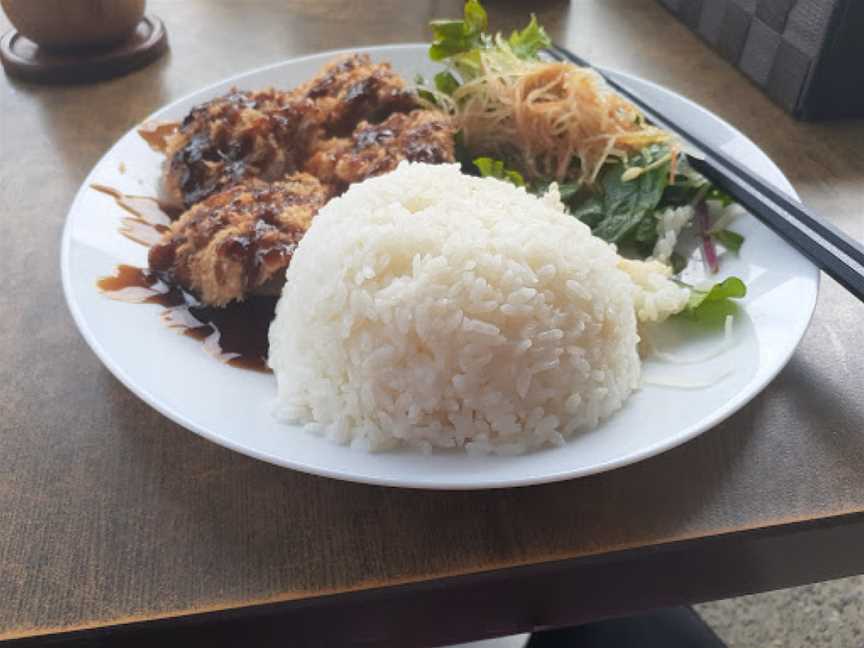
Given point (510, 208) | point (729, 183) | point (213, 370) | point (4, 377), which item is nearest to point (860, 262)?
point (729, 183)

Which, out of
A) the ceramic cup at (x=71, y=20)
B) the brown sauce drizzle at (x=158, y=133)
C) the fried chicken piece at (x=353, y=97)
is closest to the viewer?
the brown sauce drizzle at (x=158, y=133)

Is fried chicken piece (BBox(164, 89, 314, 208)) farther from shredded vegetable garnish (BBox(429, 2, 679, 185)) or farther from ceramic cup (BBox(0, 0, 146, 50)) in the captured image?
ceramic cup (BBox(0, 0, 146, 50))

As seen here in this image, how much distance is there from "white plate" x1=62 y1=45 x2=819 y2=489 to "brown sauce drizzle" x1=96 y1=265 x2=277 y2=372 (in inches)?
1.0

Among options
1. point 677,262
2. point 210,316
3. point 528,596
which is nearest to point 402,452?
point 528,596

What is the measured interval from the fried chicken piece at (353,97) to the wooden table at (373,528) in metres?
0.86

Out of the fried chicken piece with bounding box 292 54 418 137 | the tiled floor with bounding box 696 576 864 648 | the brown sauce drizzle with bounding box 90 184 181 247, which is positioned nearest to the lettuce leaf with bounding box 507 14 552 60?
the fried chicken piece with bounding box 292 54 418 137

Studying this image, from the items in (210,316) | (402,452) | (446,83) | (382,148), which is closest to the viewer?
(402,452)

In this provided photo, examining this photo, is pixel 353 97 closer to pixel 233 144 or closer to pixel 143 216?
pixel 233 144

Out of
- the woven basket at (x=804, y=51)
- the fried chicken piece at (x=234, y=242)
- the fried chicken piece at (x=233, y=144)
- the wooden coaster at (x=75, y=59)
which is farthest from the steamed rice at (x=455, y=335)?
the wooden coaster at (x=75, y=59)

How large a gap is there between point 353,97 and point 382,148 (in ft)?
0.80

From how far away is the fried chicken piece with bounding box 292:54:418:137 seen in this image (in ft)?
6.64

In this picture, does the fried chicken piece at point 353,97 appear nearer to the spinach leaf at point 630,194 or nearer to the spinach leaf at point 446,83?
the spinach leaf at point 446,83

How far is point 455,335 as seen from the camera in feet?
3.90

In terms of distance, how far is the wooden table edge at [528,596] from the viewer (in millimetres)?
1102
